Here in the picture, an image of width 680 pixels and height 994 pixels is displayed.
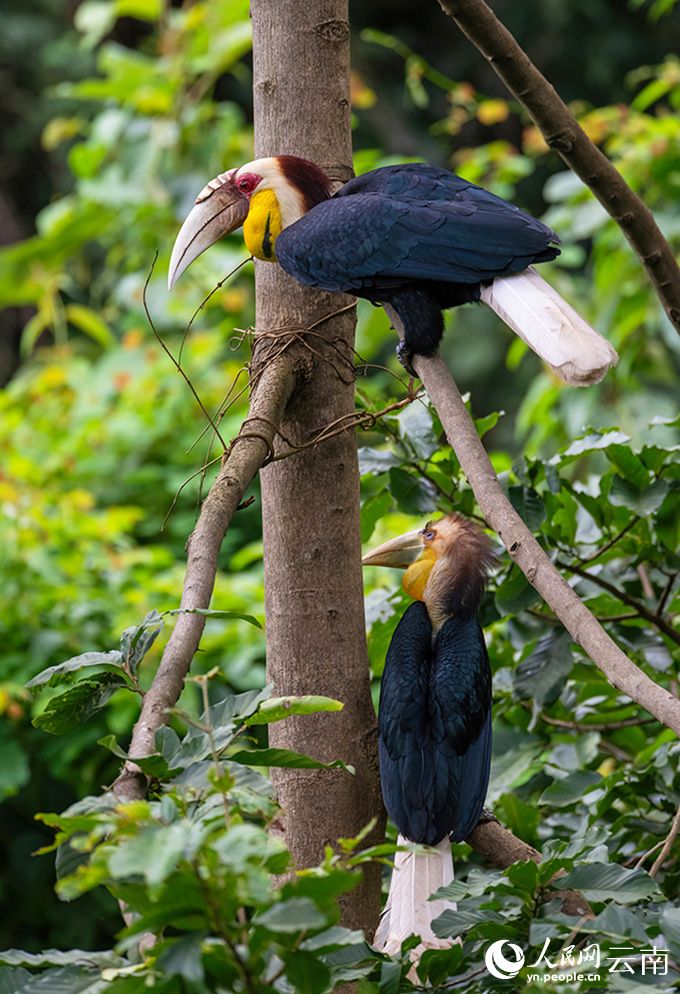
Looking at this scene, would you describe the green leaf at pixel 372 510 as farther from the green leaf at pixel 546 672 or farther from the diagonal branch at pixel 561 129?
the diagonal branch at pixel 561 129

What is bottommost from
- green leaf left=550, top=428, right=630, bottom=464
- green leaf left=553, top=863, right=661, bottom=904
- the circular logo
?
the circular logo

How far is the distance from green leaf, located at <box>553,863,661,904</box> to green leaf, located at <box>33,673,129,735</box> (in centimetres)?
41

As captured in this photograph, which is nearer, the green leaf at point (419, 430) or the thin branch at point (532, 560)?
the thin branch at point (532, 560)

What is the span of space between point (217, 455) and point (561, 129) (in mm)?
1292

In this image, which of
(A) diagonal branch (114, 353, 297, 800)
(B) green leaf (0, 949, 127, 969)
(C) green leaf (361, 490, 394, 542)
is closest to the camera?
(B) green leaf (0, 949, 127, 969)

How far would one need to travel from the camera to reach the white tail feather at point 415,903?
1.19 meters

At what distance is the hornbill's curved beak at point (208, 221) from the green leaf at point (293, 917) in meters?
0.90

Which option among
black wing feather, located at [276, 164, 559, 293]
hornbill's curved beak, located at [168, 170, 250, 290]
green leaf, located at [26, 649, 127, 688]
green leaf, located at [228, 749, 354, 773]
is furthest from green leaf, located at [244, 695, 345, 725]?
hornbill's curved beak, located at [168, 170, 250, 290]

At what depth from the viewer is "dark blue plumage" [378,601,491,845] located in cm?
126

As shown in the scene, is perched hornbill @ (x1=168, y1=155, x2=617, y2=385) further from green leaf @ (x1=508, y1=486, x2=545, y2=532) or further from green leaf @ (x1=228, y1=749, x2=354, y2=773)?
green leaf @ (x1=228, y1=749, x2=354, y2=773)

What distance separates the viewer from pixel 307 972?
79 cm

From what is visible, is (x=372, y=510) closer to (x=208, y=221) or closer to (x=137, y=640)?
(x=208, y=221)

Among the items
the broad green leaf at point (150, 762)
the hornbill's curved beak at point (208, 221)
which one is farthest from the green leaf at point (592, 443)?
the broad green leaf at point (150, 762)

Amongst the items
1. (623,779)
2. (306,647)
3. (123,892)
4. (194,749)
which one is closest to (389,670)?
(306,647)
